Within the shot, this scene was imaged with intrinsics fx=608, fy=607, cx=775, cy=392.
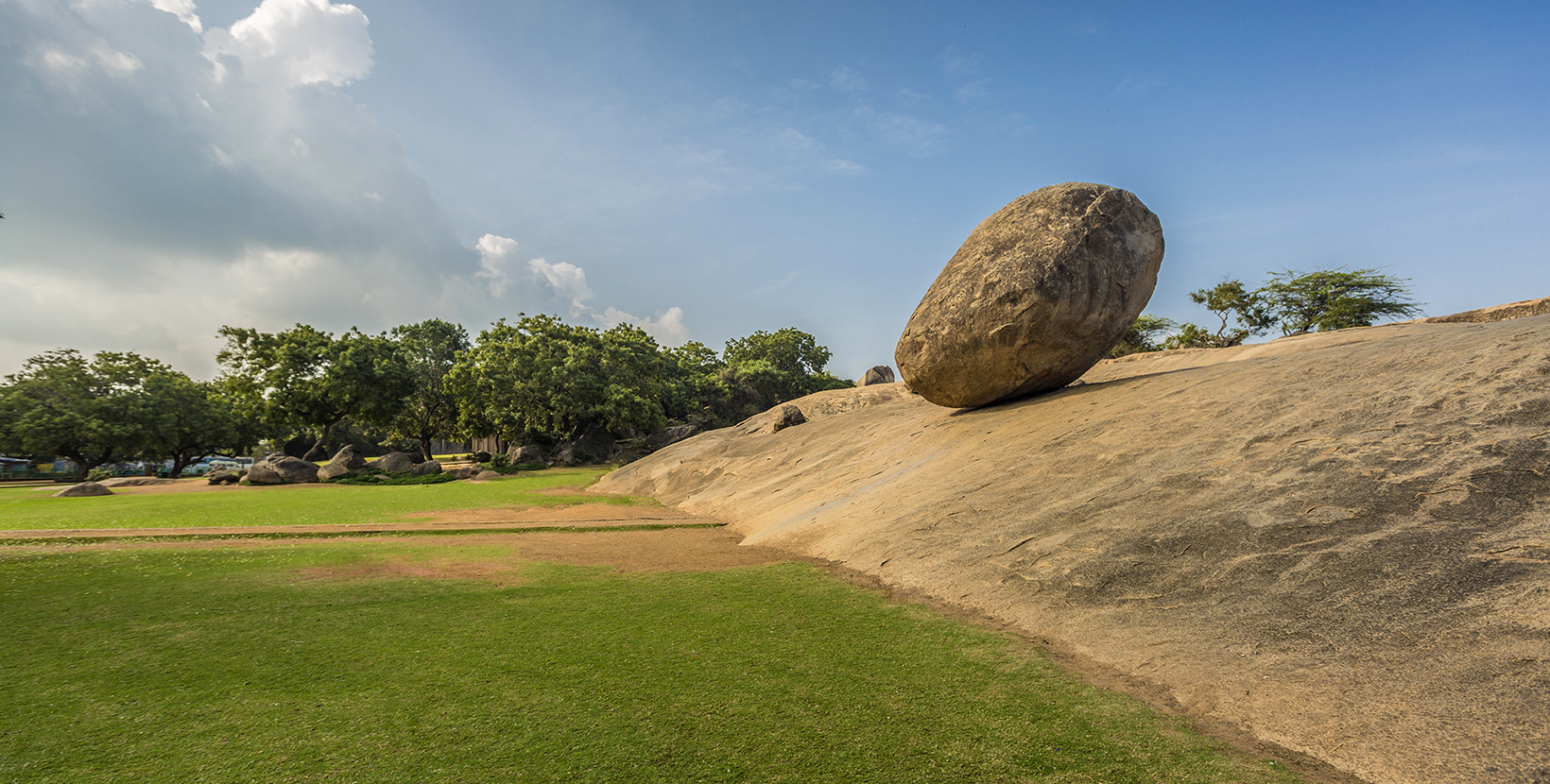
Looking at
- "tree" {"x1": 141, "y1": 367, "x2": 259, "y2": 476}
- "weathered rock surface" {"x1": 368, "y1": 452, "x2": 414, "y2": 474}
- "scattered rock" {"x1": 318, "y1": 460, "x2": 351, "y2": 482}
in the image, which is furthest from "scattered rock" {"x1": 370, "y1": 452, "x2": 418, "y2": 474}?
"tree" {"x1": 141, "y1": 367, "x2": 259, "y2": 476}

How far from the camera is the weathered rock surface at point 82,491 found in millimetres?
17953

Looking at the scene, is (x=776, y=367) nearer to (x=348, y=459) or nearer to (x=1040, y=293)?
(x=348, y=459)

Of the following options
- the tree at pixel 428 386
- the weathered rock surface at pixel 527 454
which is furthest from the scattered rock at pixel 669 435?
the tree at pixel 428 386

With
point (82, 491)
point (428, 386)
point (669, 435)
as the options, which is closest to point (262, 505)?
point (82, 491)

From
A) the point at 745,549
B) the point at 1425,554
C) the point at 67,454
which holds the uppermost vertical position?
the point at 67,454

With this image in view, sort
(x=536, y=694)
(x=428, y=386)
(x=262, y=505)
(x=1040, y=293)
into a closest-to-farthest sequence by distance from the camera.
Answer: (x=536, y=694), (x=1040, y=293), (x=262, y=505), (x=428, y=386)

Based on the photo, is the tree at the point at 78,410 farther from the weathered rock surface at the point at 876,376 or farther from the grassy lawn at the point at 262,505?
the weathered rock surface at the point at 876,376

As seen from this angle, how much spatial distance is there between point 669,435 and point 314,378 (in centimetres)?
1869

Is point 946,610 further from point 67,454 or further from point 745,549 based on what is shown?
point 67,454

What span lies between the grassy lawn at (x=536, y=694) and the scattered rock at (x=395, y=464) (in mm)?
24358

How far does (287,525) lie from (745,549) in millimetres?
9014

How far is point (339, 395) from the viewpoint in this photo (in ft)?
98.9

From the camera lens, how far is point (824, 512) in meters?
9.88

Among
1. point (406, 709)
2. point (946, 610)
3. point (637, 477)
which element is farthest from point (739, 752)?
point (637, 477)
